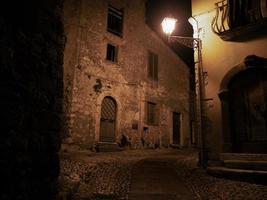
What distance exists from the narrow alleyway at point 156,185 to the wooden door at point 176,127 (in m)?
9.45

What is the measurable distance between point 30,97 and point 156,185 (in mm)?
3325

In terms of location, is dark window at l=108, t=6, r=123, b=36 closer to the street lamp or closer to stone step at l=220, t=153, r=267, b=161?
the street lamp

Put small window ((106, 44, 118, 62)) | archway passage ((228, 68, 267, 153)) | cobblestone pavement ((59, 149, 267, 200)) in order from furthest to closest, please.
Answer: small window ((106, 44, 118, 62))
archway passage ((228, 68, 267, 153))
cobblestone pavement ((59, 149, 267, 200))

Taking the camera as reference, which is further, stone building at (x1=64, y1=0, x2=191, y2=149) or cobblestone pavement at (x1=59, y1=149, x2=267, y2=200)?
stone building at (x1=64, y1=0, x2=191, y2=149)

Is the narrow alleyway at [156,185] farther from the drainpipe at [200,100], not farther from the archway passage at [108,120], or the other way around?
the archway passage at [108,120]

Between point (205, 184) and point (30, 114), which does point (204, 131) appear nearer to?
point (205, 184)

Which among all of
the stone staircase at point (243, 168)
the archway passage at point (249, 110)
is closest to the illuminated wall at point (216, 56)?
the archway passage at point (249, 110)

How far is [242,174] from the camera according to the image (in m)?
5.64

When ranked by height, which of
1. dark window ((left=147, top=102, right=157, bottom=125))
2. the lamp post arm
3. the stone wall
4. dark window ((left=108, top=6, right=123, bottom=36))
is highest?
dark window ((left=108, top=6, right=123, bottom=36))

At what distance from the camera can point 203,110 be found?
739 cm

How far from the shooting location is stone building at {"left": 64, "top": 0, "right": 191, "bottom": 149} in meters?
11.5

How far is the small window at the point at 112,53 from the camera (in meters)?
13.3

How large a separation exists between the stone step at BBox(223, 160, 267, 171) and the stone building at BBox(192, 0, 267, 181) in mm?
24

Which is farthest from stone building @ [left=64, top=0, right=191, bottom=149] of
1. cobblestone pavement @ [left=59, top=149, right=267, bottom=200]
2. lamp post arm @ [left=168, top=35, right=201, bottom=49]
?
lamp post arm @ [left=168, top=35, right=201, bottom=49]
